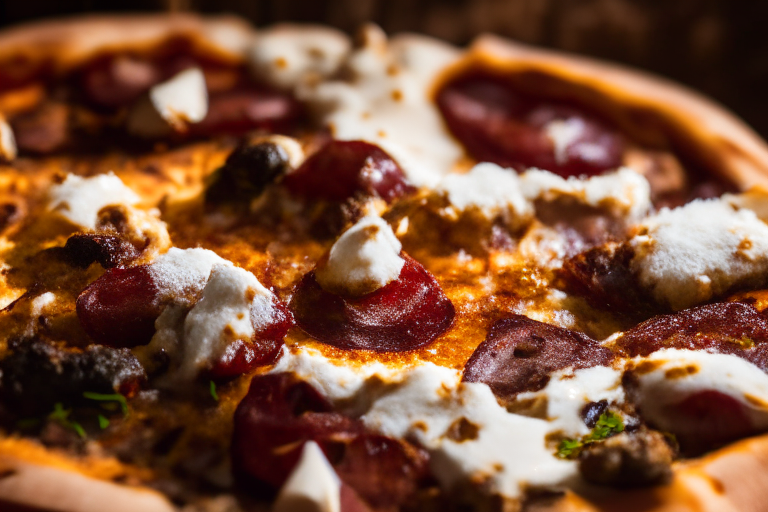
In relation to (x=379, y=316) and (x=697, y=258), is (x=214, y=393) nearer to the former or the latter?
(x=379, y=316)

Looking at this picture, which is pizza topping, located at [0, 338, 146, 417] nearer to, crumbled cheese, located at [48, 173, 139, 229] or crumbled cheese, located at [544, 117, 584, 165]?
crumbled cheese, located at [48, 173, 139, 229]

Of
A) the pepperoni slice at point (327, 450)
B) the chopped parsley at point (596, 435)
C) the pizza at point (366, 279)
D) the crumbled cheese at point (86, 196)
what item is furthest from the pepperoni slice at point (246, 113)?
the chopped parsley at point (596, 435)

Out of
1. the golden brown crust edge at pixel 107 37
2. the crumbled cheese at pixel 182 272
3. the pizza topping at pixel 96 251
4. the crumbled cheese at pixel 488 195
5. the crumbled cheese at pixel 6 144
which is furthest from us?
the golden brown crust edge at pixel 107 37

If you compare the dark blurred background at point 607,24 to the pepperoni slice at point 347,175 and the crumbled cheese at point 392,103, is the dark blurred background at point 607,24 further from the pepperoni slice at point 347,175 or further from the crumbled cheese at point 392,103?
the pepperoni slice at point 347,175

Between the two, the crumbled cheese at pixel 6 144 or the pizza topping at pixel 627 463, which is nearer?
the pizza topping at pixel 627 463

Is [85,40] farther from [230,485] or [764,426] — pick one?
[764,426]

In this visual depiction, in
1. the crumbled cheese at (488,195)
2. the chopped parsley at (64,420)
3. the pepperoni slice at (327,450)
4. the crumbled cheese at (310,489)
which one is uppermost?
the crumbled cheese at (488,195)
